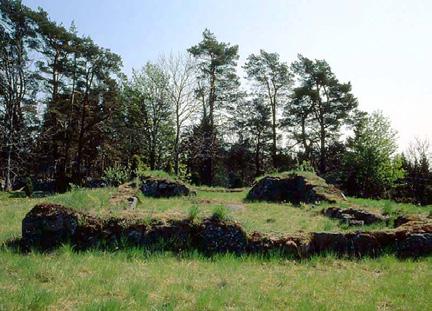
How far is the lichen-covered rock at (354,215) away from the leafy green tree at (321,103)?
30.3m

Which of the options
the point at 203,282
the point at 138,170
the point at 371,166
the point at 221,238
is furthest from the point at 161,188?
the point at 371,166

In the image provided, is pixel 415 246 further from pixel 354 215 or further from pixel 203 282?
pixel 203 282

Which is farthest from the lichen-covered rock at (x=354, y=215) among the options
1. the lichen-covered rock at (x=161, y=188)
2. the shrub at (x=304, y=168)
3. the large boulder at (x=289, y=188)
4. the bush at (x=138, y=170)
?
the bush at (x=138, y=170)

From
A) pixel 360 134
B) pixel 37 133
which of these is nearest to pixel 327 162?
pixel 360 134

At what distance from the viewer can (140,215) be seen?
8.66 meters

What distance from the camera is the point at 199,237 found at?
8328mm

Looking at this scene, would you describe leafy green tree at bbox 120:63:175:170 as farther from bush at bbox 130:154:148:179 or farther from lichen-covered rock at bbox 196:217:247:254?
lichen-covered rock at bbox 196:217:247:254

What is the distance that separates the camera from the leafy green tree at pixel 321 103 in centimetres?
4328

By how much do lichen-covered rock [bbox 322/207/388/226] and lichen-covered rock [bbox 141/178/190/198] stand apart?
804cm

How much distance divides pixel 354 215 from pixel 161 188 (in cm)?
1007

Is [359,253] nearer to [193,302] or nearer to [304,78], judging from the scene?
[193,302]

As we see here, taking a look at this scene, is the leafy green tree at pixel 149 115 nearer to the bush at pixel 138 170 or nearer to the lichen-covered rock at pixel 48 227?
the bush at pixel 138 170

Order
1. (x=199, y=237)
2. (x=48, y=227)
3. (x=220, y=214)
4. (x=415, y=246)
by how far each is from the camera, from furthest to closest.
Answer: (x=220, y=214) → (x=199, y=237) → (x=415, y=246) → (x=48, y=227)

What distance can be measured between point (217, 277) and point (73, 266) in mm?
2256
